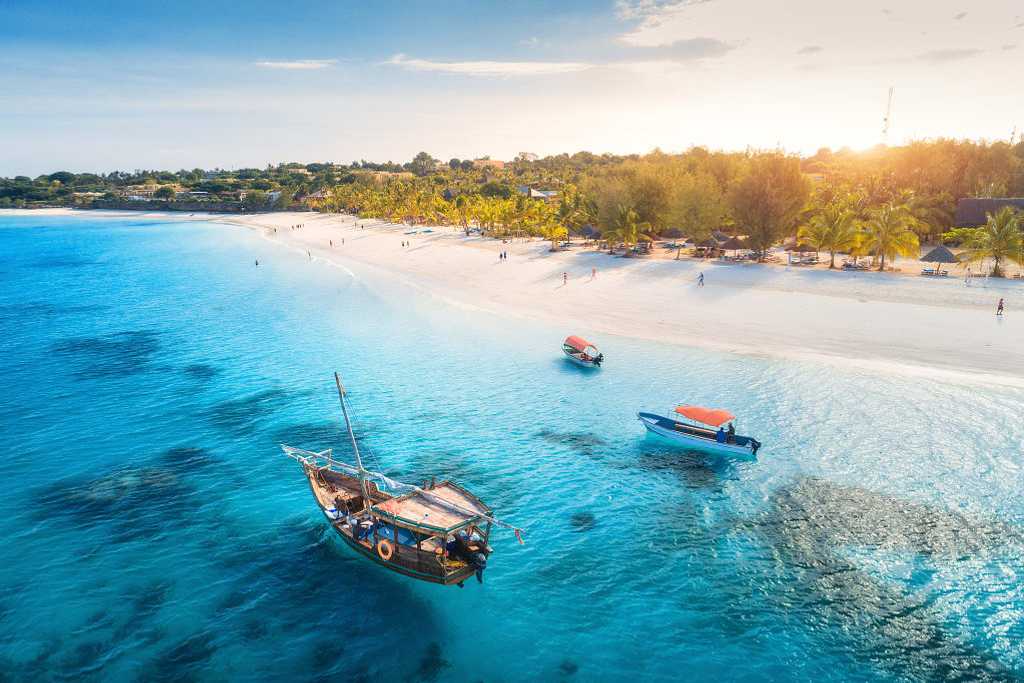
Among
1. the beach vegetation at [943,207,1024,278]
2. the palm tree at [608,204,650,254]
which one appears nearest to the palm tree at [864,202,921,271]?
the beach vegetation at [943,207,1024,278]

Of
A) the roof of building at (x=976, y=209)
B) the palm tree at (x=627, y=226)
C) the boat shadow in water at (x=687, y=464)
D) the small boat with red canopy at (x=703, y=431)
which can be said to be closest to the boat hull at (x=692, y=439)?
the small boat with red canopy at (x=703, y=431)

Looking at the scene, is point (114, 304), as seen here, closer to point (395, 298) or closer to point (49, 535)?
point (395, 298)

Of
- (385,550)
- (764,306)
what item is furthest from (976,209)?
(385,550)

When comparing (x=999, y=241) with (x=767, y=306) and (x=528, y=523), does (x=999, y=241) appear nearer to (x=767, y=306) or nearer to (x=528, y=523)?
(x=767, y=306)

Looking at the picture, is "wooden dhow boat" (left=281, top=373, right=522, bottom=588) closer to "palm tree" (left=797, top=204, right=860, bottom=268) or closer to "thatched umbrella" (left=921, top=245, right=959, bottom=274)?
"palm tree" (left=797, top=204, right=860, bottom=268)

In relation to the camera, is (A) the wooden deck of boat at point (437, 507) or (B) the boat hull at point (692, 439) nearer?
(A) the wooden deck of boat at point (437, 507)

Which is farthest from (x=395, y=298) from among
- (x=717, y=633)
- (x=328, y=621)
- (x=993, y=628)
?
(x=993, y=628)

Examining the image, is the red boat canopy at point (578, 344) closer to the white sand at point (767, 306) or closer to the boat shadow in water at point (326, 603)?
the white sand at point (767, 306)
